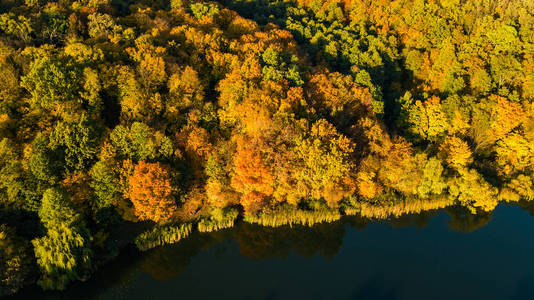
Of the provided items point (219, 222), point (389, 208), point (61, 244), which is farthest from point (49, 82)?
point (389, 208)

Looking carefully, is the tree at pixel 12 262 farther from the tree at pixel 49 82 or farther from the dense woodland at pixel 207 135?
the tree at pixel 49 82

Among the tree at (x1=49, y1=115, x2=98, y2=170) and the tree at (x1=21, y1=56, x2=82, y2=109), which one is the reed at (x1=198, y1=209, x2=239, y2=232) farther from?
the tree at (x1=21, y1=56, x2=82, y2=109)

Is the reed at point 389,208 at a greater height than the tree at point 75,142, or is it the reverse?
the tree at point 75,142

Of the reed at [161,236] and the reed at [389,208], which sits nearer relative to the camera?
the reed at [161,236]

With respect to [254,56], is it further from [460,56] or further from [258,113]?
[460,56]

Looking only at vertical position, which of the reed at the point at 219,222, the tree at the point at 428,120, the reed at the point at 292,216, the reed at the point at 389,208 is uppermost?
the tree at the point at 428,120

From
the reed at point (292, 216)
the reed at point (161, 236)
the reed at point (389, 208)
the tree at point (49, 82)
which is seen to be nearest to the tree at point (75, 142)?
the tree at point (49, 82)

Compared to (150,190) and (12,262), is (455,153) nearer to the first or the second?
(150,190)
